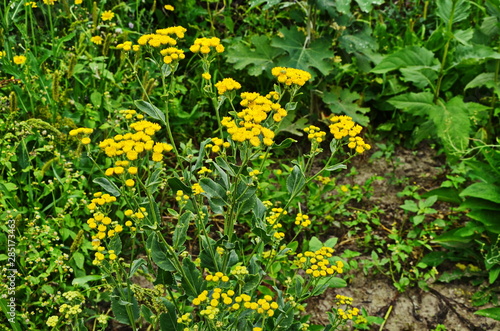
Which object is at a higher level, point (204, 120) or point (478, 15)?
point (478, 15)

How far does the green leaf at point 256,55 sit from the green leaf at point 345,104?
0.40 meters

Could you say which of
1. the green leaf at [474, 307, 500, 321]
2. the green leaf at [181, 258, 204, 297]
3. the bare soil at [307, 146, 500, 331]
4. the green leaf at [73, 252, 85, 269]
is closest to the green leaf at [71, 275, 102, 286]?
the green leaf at [73, 252, 85, 269]

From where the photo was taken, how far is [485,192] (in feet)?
7.92

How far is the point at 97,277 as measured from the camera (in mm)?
2068

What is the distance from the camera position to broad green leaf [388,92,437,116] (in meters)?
3.05

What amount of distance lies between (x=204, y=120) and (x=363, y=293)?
143 centimetres

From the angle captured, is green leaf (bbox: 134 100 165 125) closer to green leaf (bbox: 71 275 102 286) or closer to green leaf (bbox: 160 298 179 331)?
green leaf (bbox: 160 298 179 331)

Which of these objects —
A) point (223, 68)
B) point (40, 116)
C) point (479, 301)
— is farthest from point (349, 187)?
point (40, 116)

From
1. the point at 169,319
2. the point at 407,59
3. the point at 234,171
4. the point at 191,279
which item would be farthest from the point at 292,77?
the point at 407,59

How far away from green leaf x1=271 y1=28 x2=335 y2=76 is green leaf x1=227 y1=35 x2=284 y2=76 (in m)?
0.08

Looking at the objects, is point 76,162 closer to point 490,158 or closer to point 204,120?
point 204,120

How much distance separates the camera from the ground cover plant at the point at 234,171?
4.96ft

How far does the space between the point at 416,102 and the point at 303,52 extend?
0.74m

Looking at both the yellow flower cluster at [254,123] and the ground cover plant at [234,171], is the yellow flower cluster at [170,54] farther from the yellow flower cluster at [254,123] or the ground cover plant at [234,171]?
the yellow flower cluster at [254,123]
